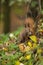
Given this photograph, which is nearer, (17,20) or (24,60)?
(24,60)

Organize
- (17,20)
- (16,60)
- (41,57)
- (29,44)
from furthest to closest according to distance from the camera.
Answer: (17,20)
(29,44)
(16,60)
(41,57)

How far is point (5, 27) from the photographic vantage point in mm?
11055

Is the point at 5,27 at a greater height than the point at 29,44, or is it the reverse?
the point at 29,44

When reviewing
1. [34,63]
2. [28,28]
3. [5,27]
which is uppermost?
[28,28]

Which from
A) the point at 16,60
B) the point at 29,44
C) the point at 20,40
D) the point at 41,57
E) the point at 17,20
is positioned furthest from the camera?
the point at 17,20

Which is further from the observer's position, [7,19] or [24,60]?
[7,19]

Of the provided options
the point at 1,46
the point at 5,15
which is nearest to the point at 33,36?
the point at 1,46

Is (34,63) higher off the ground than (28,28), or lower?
lower

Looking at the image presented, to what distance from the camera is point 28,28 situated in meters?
4.13

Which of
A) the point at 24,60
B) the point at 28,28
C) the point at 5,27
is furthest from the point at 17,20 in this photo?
the point at 24,60

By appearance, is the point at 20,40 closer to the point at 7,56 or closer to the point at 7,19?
the point at 7,56

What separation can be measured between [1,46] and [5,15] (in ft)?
24.1

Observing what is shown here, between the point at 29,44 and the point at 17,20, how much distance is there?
22.6 feet

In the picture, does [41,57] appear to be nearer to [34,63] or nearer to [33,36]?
[34,63]
